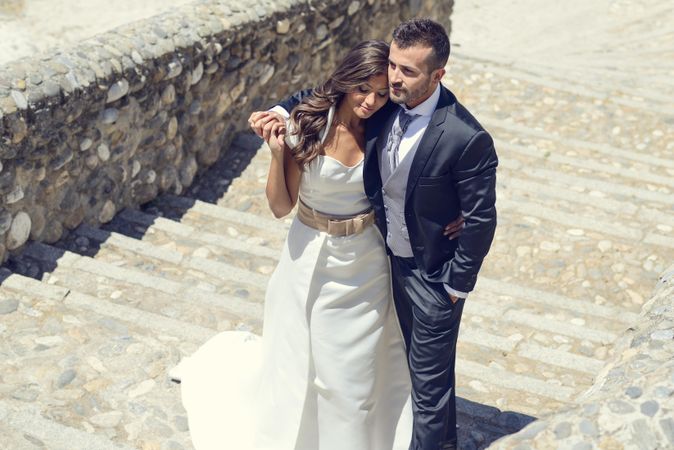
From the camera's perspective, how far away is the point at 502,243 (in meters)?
6.60

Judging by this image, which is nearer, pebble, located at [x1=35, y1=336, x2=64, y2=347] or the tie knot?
the tie knot

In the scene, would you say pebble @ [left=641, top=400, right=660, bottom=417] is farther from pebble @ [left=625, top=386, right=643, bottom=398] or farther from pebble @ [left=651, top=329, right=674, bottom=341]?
pebble @ [left=651, top=329, right=674, bottom=341]

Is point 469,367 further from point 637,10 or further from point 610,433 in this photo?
point 637,10

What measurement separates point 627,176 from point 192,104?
3.15 m

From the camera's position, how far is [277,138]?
3.77 meters

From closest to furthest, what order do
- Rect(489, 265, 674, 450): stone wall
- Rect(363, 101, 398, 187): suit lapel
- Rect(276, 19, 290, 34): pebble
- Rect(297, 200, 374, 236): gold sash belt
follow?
Rect(489, 265, 674, 450): stone wall < Rect(363, 101, 398, 187): suit lapel < Rect(297, 200, 374, 236): gold sash belt < Rect(276, 19, 290, 34): pebble

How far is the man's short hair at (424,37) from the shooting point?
11.3 feet

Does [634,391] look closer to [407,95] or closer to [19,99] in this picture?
[407,95]

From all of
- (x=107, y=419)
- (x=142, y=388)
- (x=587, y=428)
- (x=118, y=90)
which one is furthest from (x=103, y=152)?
(x=587, y=428)

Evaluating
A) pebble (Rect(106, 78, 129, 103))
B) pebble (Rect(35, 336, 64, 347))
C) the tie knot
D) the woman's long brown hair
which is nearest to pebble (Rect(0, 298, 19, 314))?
pebble (Rect(35, 336, 64, 347))

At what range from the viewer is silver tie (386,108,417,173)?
12.0 ft

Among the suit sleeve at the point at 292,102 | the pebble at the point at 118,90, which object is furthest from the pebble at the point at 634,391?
the pebble at the point at 118,90

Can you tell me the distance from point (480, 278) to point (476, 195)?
2537 mm

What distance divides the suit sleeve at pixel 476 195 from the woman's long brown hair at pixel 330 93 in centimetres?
42
